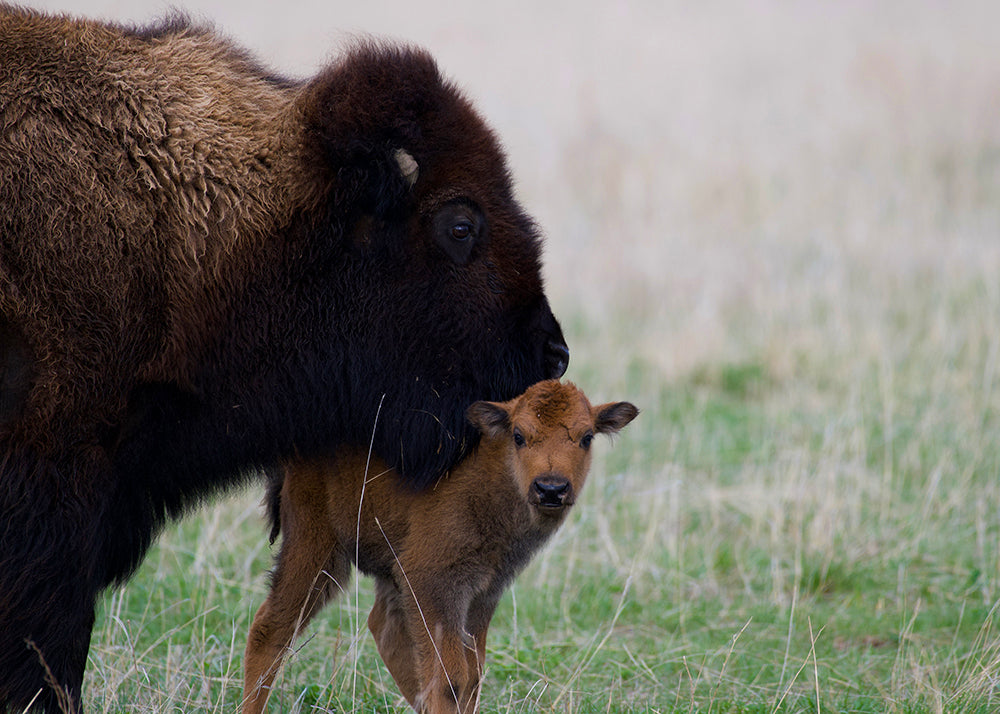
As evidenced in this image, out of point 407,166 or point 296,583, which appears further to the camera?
point 296,583

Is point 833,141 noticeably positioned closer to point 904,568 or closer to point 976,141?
Result: point 976,141

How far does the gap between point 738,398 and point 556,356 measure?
547cm

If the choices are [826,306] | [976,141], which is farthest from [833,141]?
[826,306]

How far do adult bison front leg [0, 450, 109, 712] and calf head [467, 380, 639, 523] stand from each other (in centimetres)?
132

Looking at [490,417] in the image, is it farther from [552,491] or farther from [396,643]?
[396,643]

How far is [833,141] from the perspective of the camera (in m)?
15.5

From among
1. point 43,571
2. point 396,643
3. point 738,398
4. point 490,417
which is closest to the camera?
point 43,571

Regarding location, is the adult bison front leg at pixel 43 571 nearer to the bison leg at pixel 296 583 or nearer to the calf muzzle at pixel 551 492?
the bison leg at pixel 296 583

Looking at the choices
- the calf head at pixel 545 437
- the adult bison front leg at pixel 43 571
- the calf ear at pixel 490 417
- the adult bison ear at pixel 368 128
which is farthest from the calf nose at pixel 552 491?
the adult bison front leg at pixel 43 571

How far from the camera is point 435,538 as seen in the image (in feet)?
13.7

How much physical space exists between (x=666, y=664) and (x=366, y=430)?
1.85 metres

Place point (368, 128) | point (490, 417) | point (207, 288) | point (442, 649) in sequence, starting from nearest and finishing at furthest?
1. point (207, 288)
2. point (368, 128)
3. point (490, 417)
4. point (442, 649)

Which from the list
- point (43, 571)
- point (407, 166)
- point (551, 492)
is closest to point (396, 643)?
point (551, 492)

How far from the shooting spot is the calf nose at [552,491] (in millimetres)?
3855
